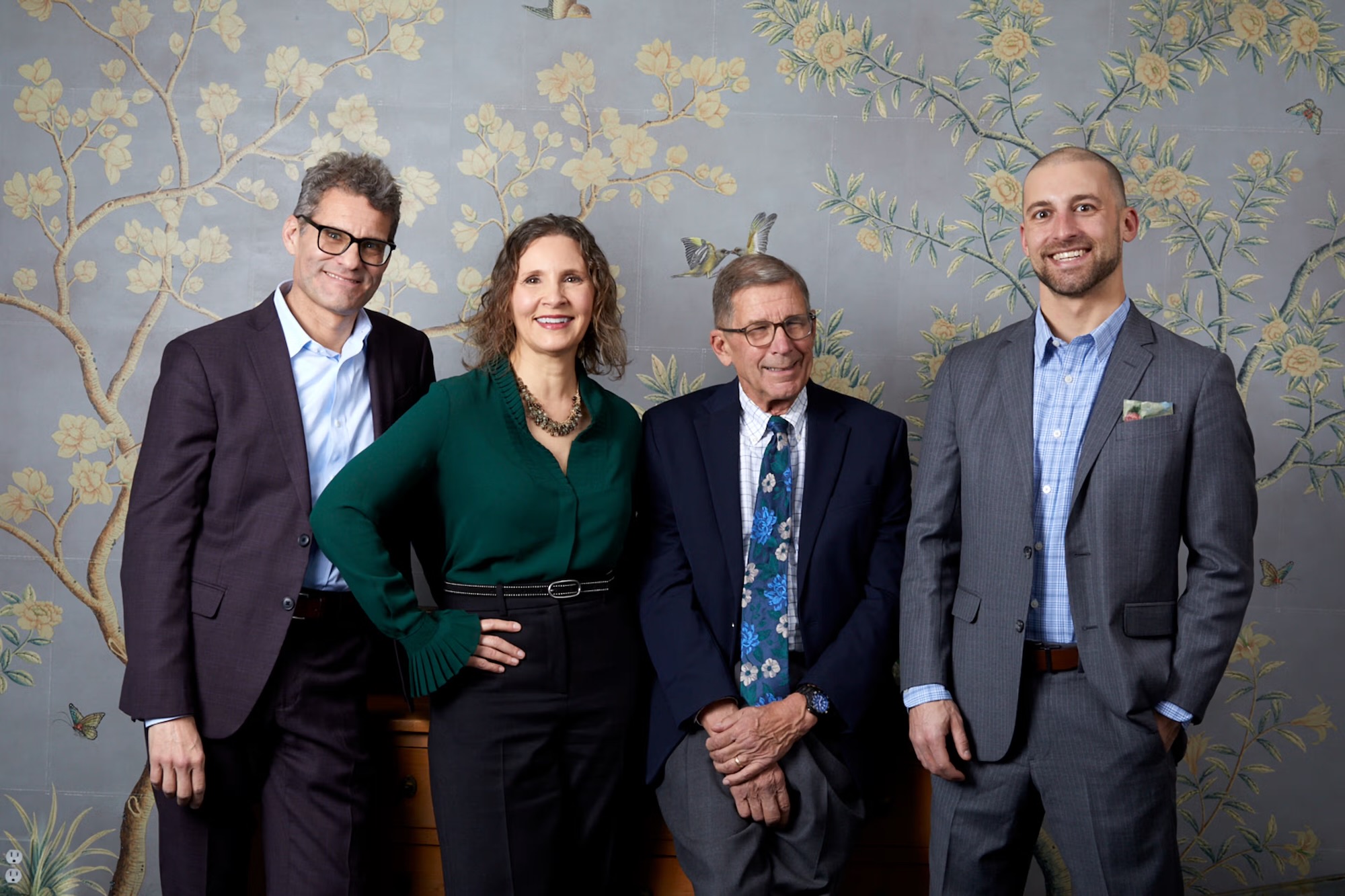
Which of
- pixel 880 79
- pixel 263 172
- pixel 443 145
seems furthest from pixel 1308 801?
pixel 263 172

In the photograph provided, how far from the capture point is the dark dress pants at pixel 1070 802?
1927 mm

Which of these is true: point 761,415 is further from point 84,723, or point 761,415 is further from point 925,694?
point 84,723

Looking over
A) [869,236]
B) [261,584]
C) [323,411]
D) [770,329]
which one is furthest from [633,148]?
[261,584]

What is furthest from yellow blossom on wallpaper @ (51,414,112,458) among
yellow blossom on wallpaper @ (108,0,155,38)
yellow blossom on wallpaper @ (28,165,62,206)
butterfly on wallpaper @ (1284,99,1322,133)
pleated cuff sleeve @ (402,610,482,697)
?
butterfly on wallpaper @ (1284,99,1322,133)

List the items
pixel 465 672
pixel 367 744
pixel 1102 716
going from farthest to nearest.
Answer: pixel 367 744
pixel 465 672
pixel 1102 716

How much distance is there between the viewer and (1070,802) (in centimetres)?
196

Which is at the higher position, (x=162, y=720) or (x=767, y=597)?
(x=767, y=597)

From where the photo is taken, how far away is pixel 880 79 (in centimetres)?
296

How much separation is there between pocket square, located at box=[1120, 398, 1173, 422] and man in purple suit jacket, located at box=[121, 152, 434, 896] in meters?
1.49

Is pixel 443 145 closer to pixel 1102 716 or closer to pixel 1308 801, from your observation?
pixel 1102 716

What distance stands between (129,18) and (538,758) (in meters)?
2.35

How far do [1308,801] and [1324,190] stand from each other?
1716mm

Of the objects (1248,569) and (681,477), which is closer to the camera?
(1248,569)

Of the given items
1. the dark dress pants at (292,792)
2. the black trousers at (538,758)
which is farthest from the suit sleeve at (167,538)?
the black trousers at (538,758)
